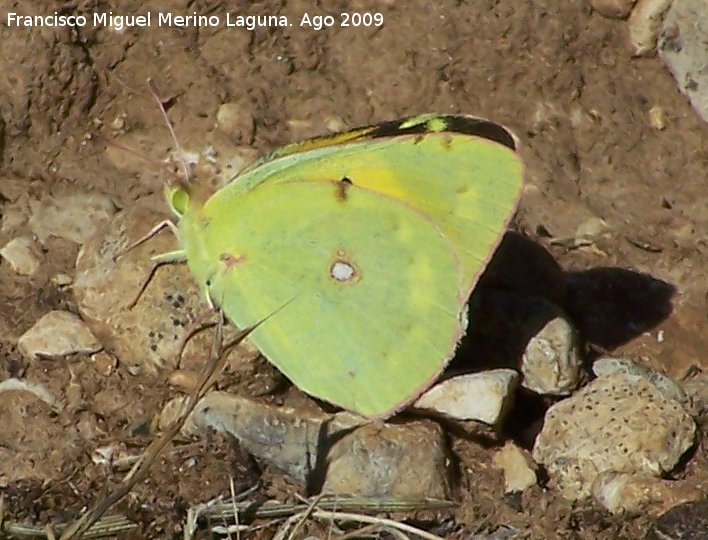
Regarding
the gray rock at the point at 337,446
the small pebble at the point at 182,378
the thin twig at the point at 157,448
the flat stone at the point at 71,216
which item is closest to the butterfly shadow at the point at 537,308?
the gray rock at the point at 337,446

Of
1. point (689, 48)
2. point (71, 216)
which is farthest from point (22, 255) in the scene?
point (689, 48)

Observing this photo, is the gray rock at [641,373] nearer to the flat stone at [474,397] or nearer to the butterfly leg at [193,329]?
the flat stone at [474,397]

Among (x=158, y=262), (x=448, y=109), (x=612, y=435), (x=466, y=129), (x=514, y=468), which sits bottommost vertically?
(x=514, y=468)

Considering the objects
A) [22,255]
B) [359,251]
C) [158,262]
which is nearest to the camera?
[359,251]

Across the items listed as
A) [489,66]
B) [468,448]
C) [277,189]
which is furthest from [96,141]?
[468,448]

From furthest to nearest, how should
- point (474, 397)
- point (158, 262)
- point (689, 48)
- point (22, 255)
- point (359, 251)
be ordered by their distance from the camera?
point (689, 48) < point (22, 255) < point (158, 262) < point (359, 251) < point (474, 397)

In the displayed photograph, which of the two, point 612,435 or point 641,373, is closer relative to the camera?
point 612,435

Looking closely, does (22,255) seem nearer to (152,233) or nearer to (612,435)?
(152,233)
